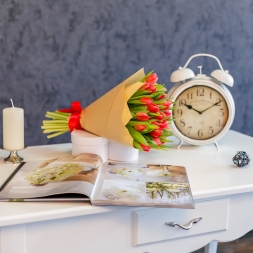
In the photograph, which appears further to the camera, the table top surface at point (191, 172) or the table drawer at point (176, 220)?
the table drawer at point (176, 220)

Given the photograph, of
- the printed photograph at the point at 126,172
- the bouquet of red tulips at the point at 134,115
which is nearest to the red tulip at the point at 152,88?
the bouquet of red tulips at the point at 134,115

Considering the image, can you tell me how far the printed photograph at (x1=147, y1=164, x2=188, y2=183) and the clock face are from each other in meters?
0.26

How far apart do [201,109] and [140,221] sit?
1.73 ft

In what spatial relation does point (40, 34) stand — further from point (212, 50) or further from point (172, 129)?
point (212, 50)

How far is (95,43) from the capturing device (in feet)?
5.52

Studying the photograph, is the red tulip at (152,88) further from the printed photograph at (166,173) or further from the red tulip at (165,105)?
the printed photograph at (166,173)

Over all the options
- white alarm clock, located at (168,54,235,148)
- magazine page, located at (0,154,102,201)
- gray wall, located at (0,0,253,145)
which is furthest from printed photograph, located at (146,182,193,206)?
gray wall, located at (0,0,253,145)

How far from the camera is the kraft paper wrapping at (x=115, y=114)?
3.68 ft

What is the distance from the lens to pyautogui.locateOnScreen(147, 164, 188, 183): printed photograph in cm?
105

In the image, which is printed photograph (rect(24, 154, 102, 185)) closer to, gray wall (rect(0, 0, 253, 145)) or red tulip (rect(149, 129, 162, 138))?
red tulip (rect(149, 129, 162, 138))

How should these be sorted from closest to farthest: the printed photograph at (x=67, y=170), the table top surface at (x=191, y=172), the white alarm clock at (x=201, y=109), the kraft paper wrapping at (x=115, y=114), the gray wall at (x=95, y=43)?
1. the table top surface at (x=191, y=172)
2. the printed photograph at (x=67, y=170)
3. the kraft paper wrapping at (x=115, y=114)
4. the white alarm clock at (x=201, y=109)
5. the gray wall at (x=95, y=43)

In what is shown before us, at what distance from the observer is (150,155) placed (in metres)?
1.30

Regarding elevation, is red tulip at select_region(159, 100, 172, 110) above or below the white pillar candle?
above

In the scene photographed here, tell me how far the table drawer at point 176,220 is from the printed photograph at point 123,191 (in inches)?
2.2
